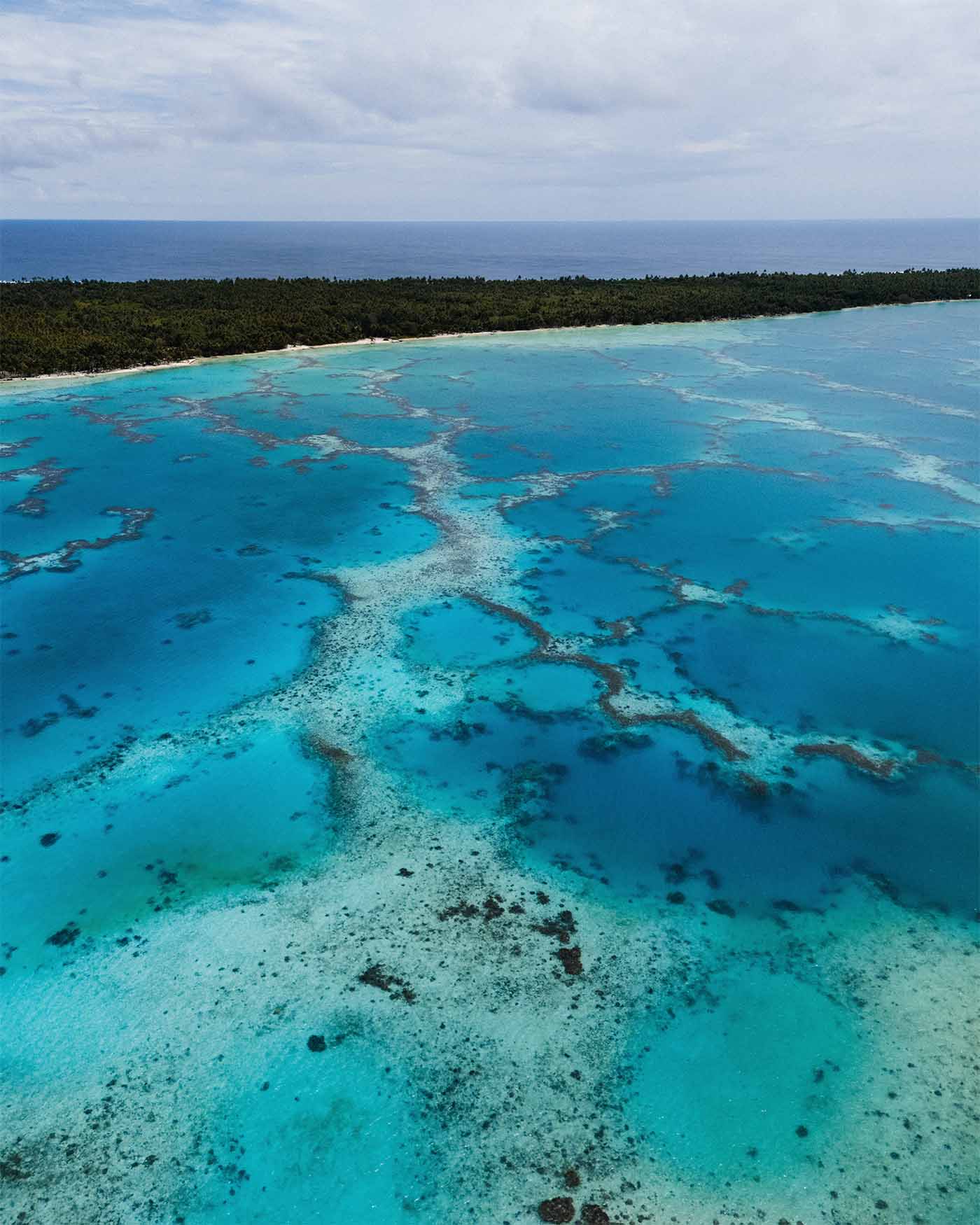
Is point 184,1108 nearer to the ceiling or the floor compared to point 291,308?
nearer to the floor

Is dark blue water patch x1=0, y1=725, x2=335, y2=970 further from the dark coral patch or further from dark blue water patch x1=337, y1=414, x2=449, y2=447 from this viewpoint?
dark blue water patch x1=337, y1=414, x2=449, y2=447

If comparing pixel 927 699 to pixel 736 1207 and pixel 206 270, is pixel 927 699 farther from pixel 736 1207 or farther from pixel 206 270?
pixel 206 270

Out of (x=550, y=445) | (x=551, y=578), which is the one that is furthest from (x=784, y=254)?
(x=551, y=578)

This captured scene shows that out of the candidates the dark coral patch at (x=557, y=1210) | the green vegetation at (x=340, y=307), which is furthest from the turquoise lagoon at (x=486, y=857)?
the green vegetation at (x=340, y=307)

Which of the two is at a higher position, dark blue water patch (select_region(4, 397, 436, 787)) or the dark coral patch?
dark blue water patch (select_region(4, 397, 436, 787))

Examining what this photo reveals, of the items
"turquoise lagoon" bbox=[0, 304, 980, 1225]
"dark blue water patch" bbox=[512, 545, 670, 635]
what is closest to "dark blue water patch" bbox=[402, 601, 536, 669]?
"turquoise lagoon" bbox=[0, 304, 980, 1225]

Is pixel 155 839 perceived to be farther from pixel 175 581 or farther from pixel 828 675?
pixel 828 675
